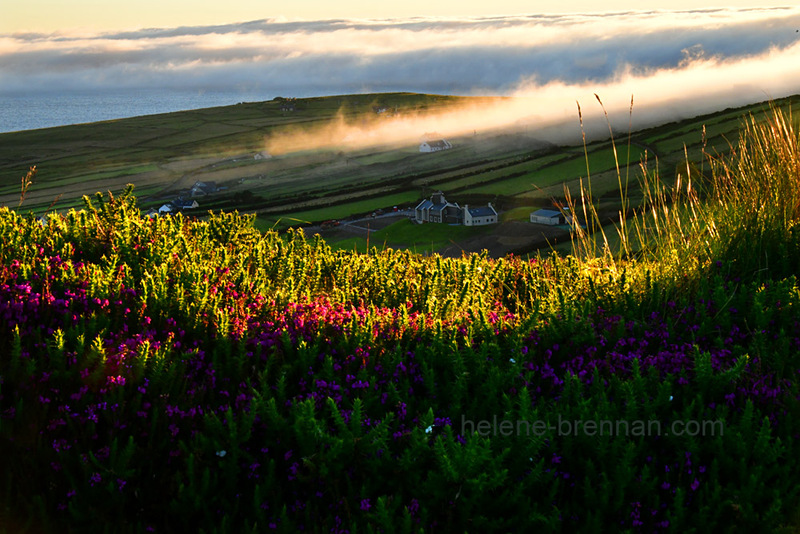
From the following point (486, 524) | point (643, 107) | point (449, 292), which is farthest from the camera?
point (643, 107)

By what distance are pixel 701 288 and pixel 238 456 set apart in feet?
14.1

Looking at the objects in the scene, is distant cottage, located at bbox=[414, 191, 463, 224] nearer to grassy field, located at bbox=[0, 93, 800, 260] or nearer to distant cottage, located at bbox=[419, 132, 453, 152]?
grassy field, located at bbox=[0, 93, 800, 260]

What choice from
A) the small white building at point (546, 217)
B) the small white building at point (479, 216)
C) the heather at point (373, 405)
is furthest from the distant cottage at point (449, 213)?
the heather at point (373, 405)

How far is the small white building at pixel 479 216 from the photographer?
168ft

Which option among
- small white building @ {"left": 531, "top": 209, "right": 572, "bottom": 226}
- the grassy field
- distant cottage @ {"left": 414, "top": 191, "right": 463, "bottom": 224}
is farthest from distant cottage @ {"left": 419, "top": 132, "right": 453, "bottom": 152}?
small white building @ {"left": 531, "top": 209, "right": 572, "bottom": 226}

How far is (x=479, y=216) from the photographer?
51.6 meters

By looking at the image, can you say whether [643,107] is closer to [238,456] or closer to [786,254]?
[786,254]

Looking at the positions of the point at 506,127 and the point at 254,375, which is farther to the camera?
the point at 506,127

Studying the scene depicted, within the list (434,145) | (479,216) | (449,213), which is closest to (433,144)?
(434,145)

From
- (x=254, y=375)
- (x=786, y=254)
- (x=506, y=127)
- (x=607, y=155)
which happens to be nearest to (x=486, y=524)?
(x=254, y=375)

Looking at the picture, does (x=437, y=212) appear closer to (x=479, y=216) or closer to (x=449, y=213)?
(x=449, y=213)

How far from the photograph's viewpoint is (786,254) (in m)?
6.41

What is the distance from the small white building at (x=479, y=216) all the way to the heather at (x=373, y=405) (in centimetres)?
4514

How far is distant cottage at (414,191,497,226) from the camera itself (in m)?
51.5
